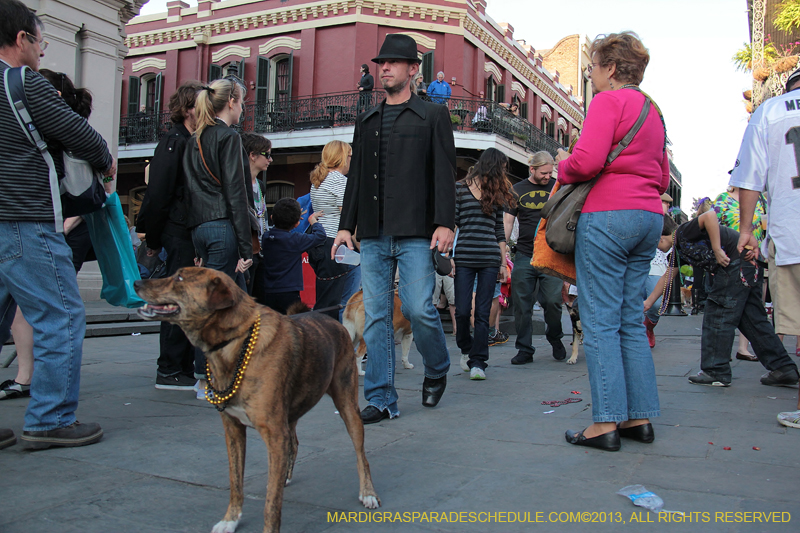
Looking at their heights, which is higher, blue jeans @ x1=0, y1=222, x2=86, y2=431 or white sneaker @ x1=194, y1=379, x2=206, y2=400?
blue jeans @ x1=0, y1=222, x2=86, y2=431

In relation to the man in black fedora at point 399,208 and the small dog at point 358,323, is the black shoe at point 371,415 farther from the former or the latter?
the small dog at point 358,323

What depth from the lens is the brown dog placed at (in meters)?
2.33

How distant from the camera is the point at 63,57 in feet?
42.3

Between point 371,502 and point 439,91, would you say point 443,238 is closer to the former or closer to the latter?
point 371,502

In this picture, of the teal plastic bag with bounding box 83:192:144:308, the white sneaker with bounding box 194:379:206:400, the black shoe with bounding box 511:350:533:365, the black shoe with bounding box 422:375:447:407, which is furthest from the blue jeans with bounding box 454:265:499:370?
the teal plastic bag with bounding box 83:192:144:308

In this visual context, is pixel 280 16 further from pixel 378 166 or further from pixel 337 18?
pixel 378 166

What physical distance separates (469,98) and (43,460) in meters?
22.5

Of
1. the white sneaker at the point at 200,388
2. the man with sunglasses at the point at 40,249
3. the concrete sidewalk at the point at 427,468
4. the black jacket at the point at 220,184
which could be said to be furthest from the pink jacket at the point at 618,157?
the white sneaker at the point at 200,388

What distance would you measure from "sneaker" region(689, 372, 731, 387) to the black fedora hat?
3.80m

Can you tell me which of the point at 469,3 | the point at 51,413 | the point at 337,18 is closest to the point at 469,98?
the point at 469,3

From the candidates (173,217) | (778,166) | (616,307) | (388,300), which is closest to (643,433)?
(616,307)

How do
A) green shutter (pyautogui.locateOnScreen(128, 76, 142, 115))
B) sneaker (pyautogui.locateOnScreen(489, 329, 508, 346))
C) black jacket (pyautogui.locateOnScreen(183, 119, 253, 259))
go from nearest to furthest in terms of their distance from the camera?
black jacket (pyautogui.locateOnScreen(183, 119, 253, 259)) < sneaker (pyautogui.locateOnScreen(489, 329, 508, 346)) < green shutter (pyautogui.locateOnScreen(128, 76, 142, 115))

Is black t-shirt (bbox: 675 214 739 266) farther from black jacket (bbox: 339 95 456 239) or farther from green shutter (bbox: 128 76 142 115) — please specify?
green shutter (bbox: 128 76 142 115)

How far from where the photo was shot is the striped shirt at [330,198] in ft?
22.2
